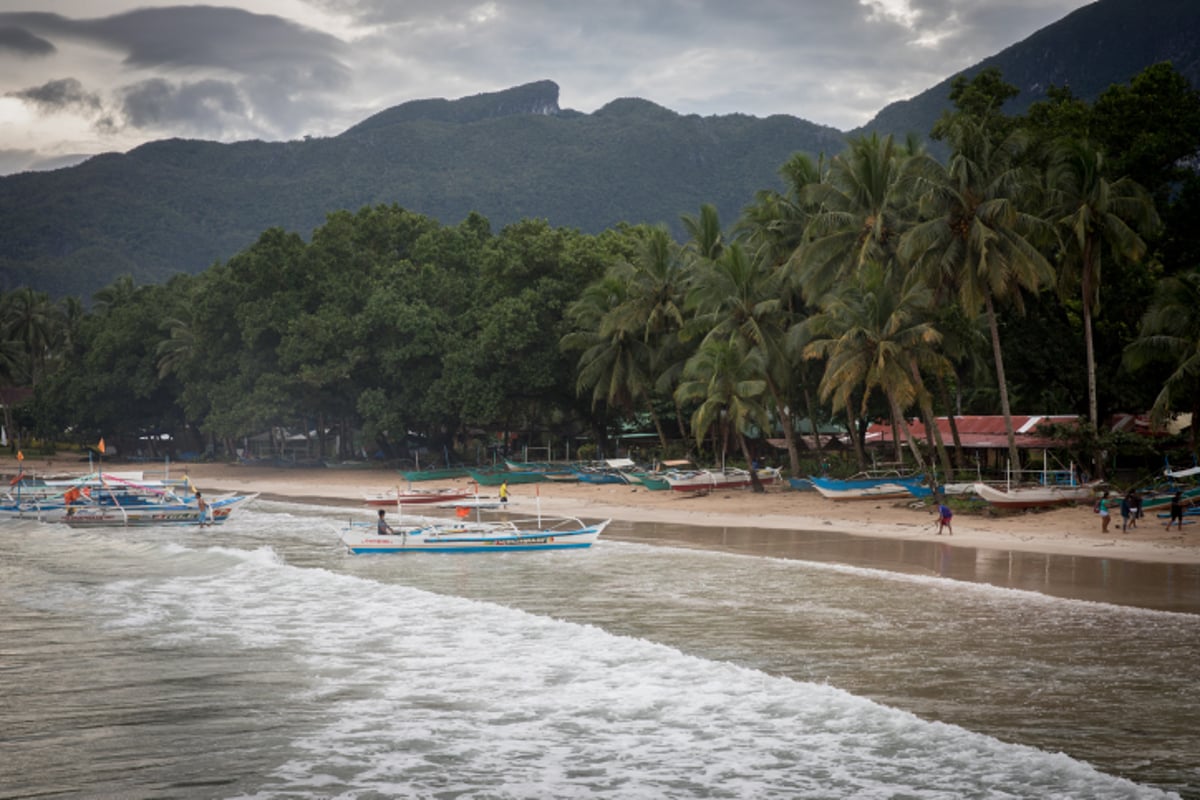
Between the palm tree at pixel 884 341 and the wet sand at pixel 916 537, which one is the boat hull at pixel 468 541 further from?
the palm tree at pixel 884 341

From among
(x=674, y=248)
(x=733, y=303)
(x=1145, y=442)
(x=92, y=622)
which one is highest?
(x=674, y=248)

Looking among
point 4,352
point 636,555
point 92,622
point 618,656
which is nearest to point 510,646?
point 618,656

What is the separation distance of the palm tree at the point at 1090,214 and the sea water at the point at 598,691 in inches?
648

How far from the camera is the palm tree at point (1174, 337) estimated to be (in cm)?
3262

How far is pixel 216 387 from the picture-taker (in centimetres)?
7494

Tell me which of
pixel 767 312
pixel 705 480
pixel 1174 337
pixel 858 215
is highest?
pixel 858 215

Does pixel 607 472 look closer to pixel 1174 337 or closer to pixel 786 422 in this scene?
pixel 786 422

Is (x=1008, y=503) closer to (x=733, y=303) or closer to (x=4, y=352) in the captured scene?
(x=733, y=303)

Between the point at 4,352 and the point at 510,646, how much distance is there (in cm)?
10231

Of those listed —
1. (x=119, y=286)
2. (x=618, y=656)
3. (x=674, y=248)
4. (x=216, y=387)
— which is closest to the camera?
(x=618, y=656)

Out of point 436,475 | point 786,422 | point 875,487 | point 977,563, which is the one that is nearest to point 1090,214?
point 875,487

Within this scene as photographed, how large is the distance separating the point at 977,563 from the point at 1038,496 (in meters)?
8.09

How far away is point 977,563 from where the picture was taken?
2608cm

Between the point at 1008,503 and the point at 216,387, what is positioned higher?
the point at 216,387
